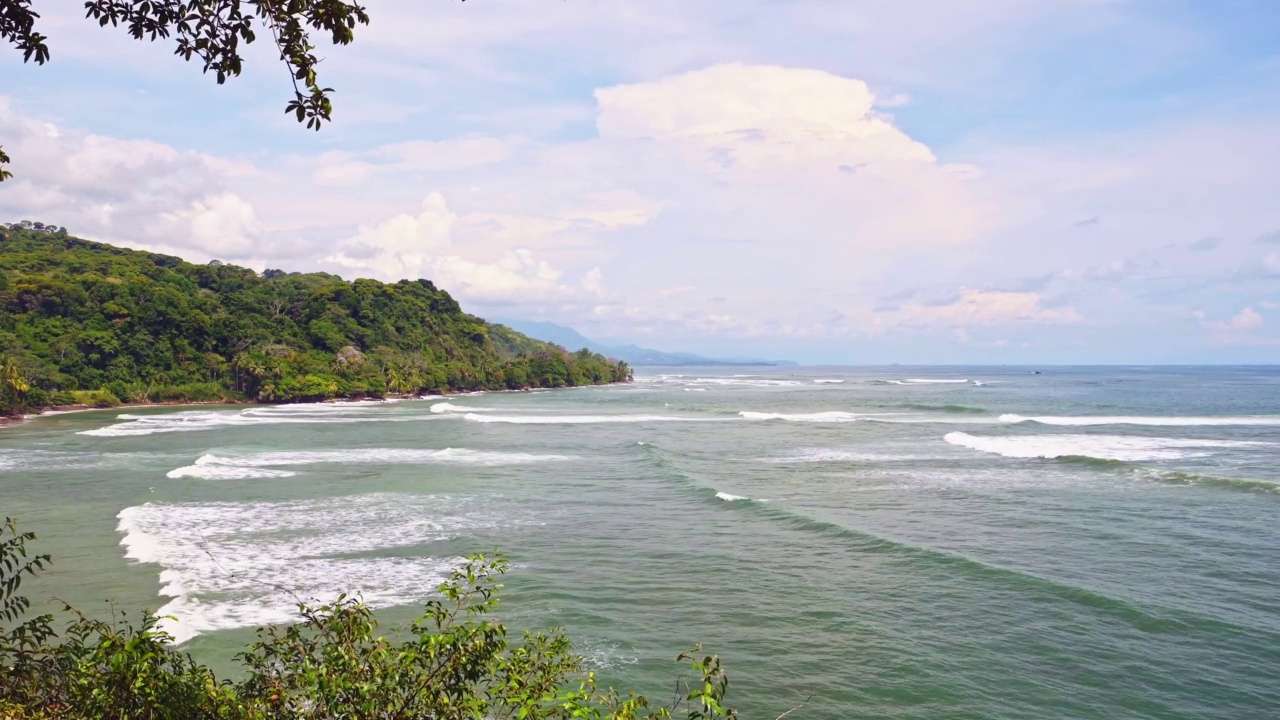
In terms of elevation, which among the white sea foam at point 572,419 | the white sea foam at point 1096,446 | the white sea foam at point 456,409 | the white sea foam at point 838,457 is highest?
the white sea foam at point 1096,446

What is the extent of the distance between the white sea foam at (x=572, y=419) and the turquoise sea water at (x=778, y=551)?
1474 centimetres

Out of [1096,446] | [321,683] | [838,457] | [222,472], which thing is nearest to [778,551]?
[321,683]

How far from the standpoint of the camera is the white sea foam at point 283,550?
13.1 metres

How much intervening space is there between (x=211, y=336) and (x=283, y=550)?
68.7 m

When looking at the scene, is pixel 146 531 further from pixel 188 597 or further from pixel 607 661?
pixel 607 661

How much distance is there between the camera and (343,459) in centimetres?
3194

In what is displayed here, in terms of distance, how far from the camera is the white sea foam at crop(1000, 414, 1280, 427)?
47625 mm

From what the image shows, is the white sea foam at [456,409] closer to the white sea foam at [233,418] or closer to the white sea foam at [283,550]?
the white sea foam at [233,418]

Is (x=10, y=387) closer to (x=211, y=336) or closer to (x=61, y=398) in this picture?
(x=61, y=398)

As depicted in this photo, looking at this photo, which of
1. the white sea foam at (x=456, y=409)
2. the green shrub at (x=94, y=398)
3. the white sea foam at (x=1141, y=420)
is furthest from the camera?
the white sea foam at (x=456, y=409)

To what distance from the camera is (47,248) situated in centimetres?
9712

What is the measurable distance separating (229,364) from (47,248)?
43.7 metres

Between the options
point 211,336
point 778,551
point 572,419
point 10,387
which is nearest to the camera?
point 778,551

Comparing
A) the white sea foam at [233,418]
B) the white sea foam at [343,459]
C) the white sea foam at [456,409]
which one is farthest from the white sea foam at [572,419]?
the white sea foam at [343,459]
